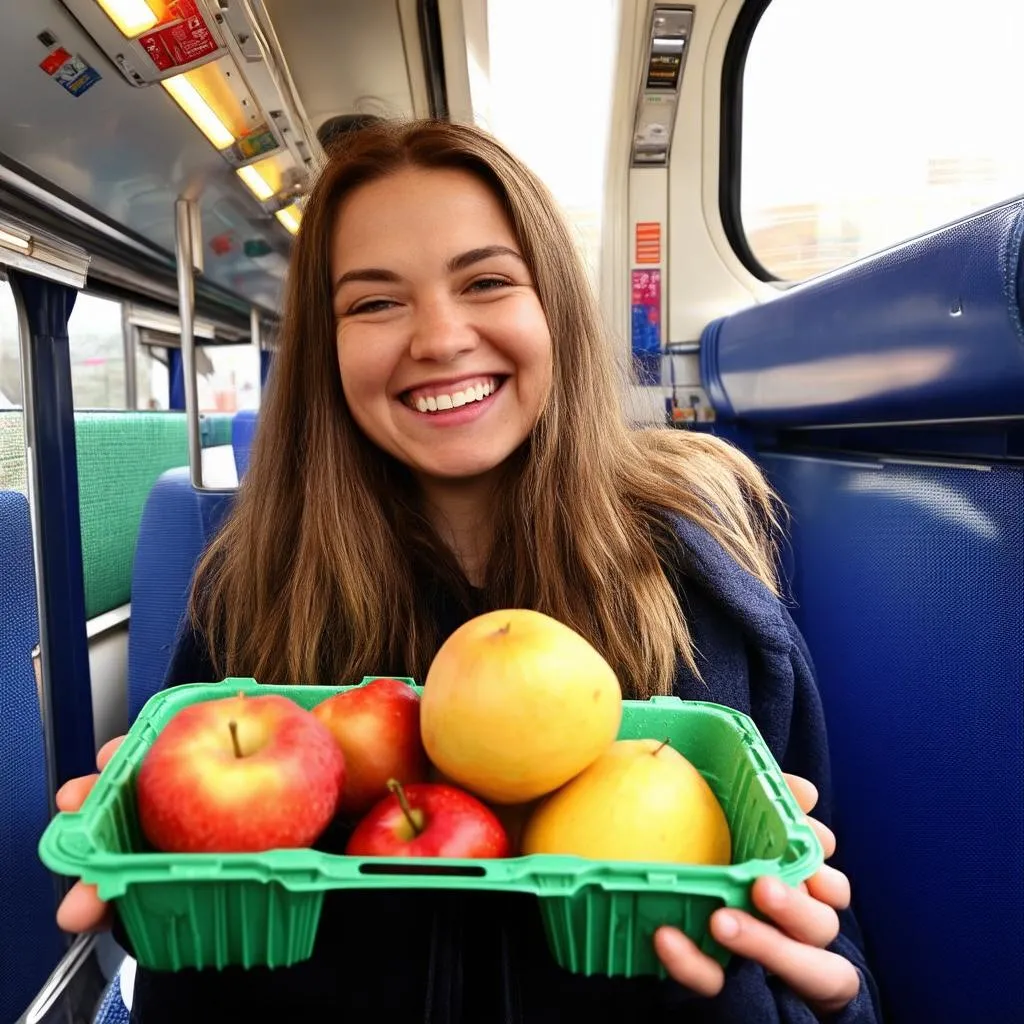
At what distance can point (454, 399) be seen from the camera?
45.2 inches

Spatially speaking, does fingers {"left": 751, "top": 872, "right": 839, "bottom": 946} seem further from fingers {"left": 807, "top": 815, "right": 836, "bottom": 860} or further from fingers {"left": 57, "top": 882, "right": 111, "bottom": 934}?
fingers {"left": 57, "top": 882, "right": 111, "bottom": 934}

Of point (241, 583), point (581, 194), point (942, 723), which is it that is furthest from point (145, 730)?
point (581, 194)

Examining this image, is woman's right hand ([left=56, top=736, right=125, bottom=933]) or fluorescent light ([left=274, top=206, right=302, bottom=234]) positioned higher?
fluorescent light ([left=274, top=206, right=302, bottom=234])

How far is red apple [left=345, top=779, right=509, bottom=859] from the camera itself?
22.9 inches

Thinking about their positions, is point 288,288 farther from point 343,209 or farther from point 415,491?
point 415,491

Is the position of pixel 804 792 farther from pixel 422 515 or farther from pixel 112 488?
pixel 112 488

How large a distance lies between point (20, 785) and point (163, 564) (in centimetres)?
71

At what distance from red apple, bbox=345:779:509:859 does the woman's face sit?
622 mm

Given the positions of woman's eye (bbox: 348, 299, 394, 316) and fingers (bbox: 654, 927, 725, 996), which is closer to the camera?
fingers (bbox: 654, 927, 725, 996)

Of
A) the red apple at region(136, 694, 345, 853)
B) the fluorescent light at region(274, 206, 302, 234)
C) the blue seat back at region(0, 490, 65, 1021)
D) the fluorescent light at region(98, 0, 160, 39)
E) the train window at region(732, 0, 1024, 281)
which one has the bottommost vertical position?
the blue seat back at region(0, 490, 65, 1021)

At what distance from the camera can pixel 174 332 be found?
409cm

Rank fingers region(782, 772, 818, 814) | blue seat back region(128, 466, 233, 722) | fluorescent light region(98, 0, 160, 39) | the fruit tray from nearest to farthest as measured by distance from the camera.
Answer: the fruit tray, fingers region(782, 772, 818, 814), fluorescent light region(98, 0, 160, 39), blue seat back region(128, 466, 233, 722)

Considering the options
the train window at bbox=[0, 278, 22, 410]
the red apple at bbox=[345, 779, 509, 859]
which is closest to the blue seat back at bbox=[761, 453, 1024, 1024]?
the red apple at bbox=[345, 779, 509, 859]

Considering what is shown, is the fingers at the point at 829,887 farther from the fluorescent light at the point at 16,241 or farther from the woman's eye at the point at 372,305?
the fluorescent light at the point at 16,241
